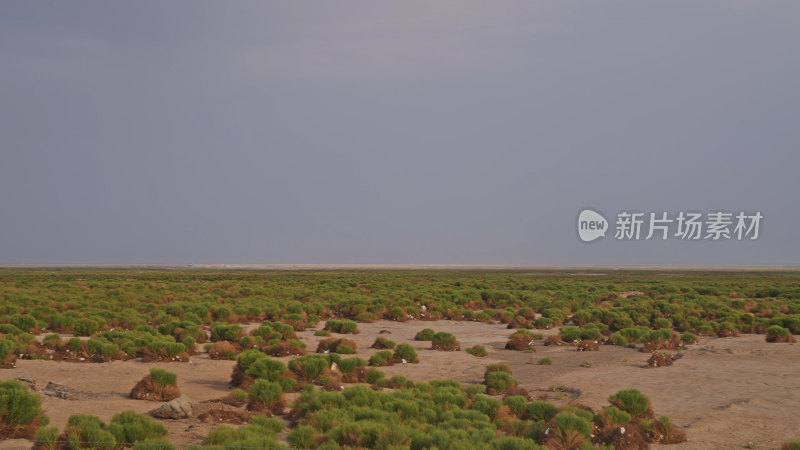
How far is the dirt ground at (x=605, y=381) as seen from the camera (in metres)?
13.1

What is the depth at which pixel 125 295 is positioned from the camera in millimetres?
42625

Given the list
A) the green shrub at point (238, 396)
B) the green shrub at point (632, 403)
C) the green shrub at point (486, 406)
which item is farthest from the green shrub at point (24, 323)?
the green shrub at point (632, 403)

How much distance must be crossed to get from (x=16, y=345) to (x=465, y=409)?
15115 mm

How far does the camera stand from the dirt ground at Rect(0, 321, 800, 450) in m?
13.1

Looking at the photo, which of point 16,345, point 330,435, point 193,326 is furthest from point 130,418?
point 193,326

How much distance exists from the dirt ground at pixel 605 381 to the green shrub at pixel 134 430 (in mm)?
531

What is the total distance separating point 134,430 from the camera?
10133 mm

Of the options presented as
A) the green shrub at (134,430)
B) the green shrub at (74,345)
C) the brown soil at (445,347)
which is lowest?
the brown soil at (445,347)

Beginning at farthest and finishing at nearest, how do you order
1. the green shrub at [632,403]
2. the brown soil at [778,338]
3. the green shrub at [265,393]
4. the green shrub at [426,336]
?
the green shrub at [426,336]
the brown soil at [778,338]
the green shrub at [265,393]
the green shrub at [632,403]

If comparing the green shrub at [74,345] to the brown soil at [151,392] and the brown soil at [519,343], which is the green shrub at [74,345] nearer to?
the brown soil at [151,392]

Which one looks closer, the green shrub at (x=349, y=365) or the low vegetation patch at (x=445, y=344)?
the green shrub at (x=349, y=365)

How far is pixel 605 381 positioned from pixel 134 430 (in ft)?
44.8

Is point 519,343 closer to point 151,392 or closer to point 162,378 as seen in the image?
point 162,378

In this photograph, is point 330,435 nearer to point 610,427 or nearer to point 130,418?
point 130,418
